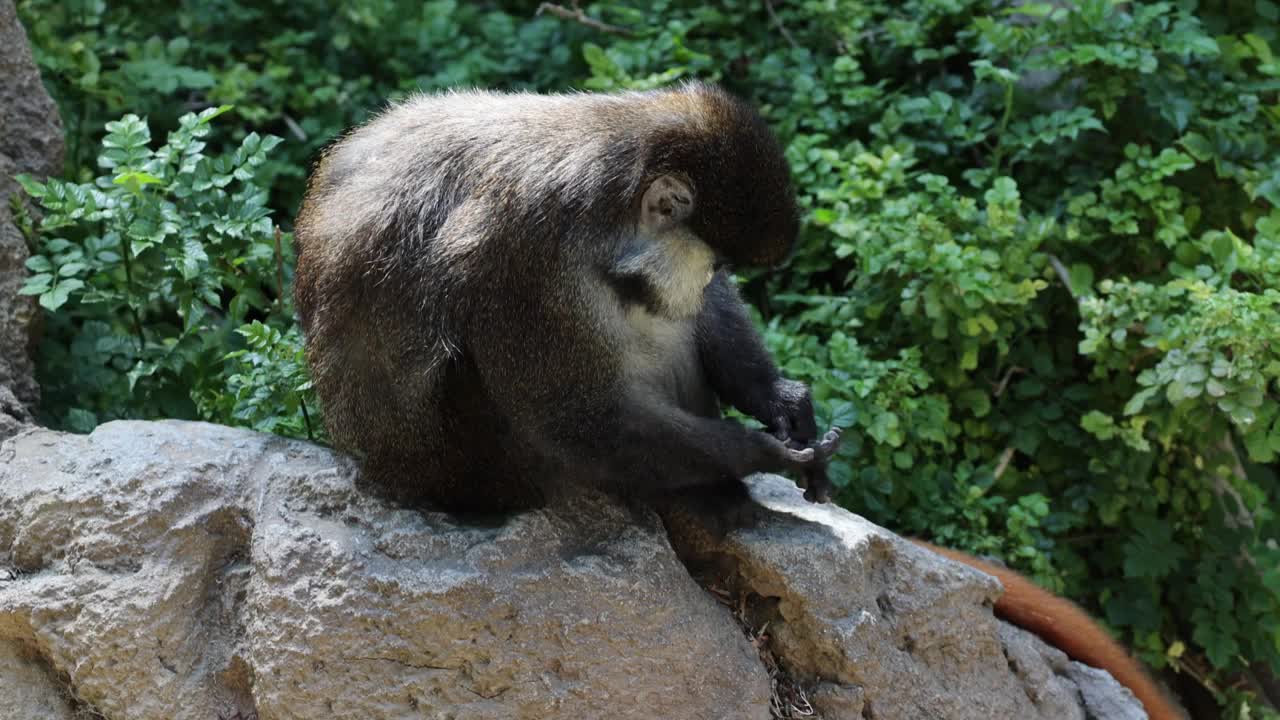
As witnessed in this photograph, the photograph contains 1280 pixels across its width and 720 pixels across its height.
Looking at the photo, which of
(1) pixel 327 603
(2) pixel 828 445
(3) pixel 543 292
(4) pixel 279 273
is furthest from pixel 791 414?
(4) pixel 279 273

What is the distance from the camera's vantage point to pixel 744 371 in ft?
13.2

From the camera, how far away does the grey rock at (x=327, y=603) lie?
3.30 meters

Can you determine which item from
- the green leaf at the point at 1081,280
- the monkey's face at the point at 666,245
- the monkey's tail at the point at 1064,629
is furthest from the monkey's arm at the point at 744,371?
the green leaf at the point at 1081,280

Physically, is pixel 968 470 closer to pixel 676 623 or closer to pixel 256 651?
pixel 676 623

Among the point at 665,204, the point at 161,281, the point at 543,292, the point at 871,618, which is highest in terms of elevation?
the point at 665,204

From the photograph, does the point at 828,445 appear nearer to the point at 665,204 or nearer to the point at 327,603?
the point at 665,204


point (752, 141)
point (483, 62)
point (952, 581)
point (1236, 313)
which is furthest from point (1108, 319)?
point (483, 62)

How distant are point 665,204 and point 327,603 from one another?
1.33 meters

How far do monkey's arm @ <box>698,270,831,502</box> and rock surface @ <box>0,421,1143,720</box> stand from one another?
0.31 m

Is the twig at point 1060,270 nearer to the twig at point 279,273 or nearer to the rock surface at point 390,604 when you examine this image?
the rock surface at point 390,604

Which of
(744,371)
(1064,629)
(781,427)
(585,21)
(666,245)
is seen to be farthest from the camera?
(585,21)

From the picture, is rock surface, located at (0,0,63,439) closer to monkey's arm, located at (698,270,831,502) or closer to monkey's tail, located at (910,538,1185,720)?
monkey's arm, located at (698,270,831,502)

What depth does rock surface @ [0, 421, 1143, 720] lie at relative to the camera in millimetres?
3316

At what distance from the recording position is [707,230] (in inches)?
139
